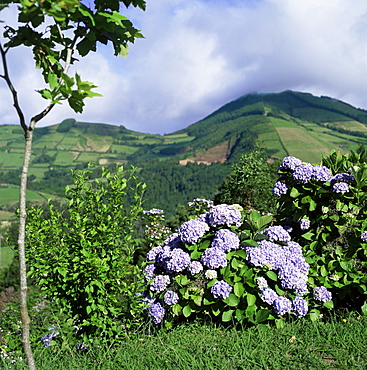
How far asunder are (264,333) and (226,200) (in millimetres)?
8112

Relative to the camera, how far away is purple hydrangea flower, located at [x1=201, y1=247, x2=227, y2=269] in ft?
14.8

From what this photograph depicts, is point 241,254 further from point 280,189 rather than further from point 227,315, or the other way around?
point 280,189

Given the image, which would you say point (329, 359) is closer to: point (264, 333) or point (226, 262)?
point (264, 333)

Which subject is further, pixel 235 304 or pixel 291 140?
pixel 291 140

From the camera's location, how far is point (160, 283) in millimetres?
4797

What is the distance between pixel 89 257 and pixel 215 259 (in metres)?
1.54

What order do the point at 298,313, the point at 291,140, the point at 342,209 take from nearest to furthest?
the point at 298,313
the point at 342,209
the point at 291,140

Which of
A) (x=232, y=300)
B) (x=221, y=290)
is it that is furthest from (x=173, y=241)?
(x=232, y=300)

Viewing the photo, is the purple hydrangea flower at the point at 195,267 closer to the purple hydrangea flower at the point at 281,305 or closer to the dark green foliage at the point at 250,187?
the purple hydrangea flower at the point at 281,305

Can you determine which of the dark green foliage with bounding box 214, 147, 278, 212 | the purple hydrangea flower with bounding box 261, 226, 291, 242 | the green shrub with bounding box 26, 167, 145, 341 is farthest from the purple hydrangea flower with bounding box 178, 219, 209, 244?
the dark green foliage with bounding box 214, 147, 278, 212

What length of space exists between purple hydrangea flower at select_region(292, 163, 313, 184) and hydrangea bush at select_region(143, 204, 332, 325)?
2.63 feet

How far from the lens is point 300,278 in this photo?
4703mm

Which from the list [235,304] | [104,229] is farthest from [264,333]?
[104,229]

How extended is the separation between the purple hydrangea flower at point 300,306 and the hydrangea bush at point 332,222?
33 cm
